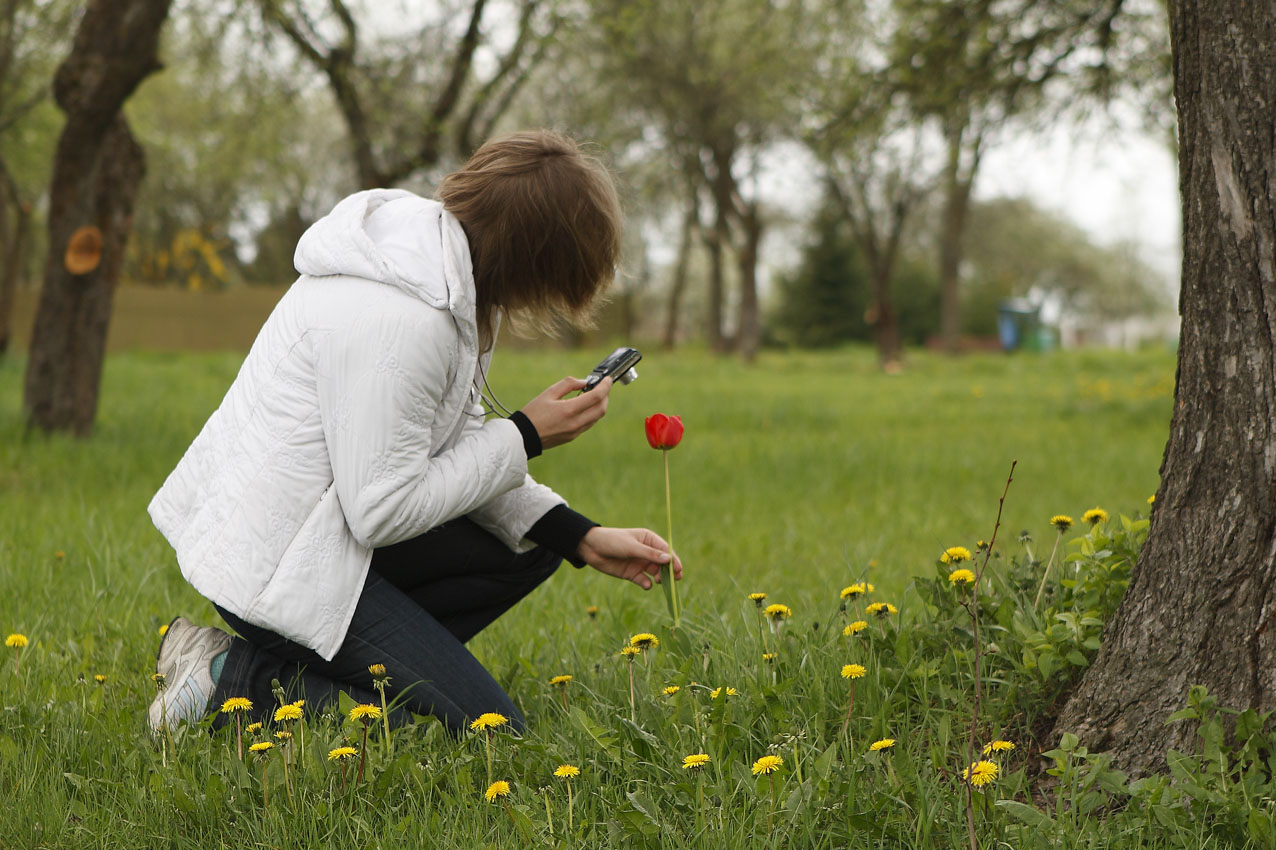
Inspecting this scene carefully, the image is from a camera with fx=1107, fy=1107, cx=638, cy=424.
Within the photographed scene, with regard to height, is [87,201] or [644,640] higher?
A: [87,201]

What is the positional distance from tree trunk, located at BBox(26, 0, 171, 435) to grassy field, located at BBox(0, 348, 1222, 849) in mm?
352

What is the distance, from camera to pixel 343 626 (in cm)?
228

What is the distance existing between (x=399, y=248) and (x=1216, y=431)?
158cm

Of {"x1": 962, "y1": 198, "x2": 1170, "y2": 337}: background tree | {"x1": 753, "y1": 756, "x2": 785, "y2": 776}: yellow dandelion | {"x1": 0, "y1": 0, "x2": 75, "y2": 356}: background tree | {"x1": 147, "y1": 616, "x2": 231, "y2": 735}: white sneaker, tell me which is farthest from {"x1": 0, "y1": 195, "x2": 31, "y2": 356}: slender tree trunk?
{"x1": 962, "y1": 198, "x2": 1170, "y2": 337}: background tree

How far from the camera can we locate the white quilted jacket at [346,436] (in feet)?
7.18

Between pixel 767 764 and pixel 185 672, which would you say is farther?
pixel 185 672

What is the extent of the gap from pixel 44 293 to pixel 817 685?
596cm

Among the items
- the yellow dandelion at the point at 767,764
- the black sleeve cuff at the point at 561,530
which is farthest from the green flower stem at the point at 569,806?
Answer: the black sleeve cuff at the point at 561,530

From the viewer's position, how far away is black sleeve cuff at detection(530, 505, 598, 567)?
8.66ft

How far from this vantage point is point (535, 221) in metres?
2.31

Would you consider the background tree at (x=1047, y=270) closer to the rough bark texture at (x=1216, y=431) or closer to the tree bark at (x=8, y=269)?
the tree bark at (x=8, y=269)

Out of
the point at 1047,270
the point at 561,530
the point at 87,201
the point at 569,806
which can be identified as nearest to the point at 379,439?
the point at 561,530

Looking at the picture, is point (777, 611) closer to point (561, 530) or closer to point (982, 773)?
point (561, 530)

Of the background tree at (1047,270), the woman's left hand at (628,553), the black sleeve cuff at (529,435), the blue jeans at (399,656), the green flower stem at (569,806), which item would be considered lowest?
the green flower stem at (569,806)
